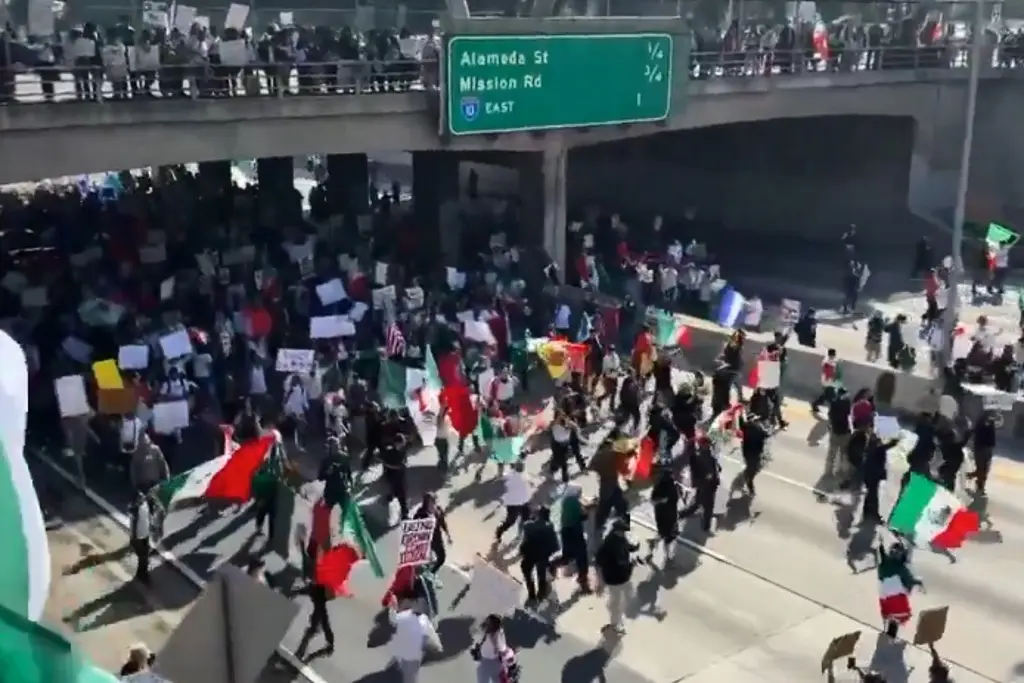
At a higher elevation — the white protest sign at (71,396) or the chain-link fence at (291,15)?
the chain-link fence at (291,15)

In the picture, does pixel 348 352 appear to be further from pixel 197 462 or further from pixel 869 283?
pixel 869 283

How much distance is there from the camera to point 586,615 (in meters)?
12.7

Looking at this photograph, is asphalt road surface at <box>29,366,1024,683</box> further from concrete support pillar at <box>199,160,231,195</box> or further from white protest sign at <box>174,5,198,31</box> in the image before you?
concrete support pillar at <box>199,160,231,195</box>

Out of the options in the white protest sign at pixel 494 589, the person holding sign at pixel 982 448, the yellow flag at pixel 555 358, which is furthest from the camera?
the yellow flag at pixel 555 358

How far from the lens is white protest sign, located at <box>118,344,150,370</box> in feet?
56.1

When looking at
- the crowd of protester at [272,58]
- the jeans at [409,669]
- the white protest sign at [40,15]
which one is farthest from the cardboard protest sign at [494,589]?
the white protest sign at [40,15]

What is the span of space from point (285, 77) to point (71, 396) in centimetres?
846

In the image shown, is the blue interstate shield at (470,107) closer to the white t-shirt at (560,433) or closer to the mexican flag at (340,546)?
the white t-shirt at (560,433)

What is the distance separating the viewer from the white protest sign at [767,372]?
18.0 m

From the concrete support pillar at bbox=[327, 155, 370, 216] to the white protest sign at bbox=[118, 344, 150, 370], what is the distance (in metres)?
16.7

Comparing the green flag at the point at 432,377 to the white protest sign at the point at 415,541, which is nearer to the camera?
the white protest sign at the point at 415,541

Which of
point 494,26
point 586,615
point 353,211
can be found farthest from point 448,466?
point 353,211

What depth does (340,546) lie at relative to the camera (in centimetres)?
1195

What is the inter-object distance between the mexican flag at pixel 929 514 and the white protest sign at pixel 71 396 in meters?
10.3
